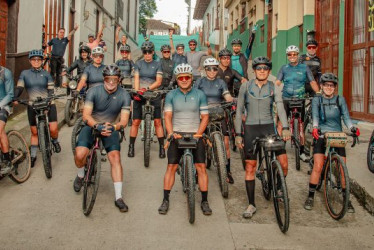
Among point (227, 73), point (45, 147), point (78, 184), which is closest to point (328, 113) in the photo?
point (227, 73)

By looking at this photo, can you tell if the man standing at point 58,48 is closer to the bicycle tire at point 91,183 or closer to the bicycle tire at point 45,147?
the bicycle tire at point 45,147

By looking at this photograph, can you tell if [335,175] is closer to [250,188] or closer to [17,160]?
[250,188]

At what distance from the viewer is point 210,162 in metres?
7.46

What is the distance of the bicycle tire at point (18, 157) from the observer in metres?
6.46

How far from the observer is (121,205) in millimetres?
5453

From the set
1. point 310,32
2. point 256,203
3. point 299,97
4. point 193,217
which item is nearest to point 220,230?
point 193,217

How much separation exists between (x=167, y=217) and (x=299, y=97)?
378cm

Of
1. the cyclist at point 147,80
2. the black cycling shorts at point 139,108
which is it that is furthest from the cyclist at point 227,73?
the black cycling shorts at point 139,108

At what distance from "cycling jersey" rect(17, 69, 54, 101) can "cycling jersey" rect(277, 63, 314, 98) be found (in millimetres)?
4156

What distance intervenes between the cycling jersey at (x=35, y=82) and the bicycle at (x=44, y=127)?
0.39m

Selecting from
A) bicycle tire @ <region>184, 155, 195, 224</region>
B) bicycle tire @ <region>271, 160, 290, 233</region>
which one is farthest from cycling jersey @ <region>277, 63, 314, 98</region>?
bicycle tire @ <region>184, 155, 195, 224</region>

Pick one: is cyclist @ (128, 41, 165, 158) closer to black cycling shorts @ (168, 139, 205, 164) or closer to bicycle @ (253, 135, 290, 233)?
black cycling shorts @ (168, 139, 205, 164)

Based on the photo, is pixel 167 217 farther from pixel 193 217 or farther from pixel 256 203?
pixel 256 203

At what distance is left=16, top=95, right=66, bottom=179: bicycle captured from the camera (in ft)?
21.6
